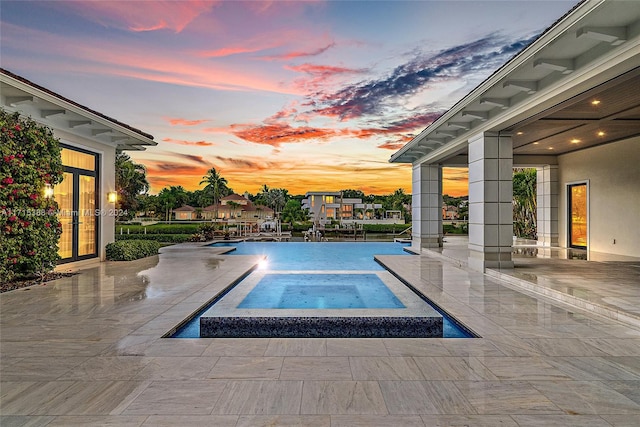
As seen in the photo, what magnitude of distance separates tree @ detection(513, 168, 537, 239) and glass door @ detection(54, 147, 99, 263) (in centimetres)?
1908

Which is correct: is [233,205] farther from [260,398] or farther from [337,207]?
[260,398]

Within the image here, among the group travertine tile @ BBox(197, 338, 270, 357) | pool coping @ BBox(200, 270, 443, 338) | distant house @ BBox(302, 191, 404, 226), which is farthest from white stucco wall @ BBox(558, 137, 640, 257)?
distant house @ BBox(302, 191, 404, 226)

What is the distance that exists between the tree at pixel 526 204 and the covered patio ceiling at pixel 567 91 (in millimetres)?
7681

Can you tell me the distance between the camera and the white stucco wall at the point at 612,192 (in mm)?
10727

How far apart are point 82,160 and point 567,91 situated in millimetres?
11348

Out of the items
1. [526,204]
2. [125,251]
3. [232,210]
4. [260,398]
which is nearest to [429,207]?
[526,204]

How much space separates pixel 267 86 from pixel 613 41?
1260 centimetres

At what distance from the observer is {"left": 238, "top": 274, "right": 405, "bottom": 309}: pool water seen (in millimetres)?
6098

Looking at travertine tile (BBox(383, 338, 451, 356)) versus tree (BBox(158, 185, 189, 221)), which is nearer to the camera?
travertine tile (BBox(383, 338, 451, 356))

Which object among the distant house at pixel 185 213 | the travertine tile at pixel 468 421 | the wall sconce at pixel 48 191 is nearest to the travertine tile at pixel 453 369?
the travertine tile at pixel 468 421

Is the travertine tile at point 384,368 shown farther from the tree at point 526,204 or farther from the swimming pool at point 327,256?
A: the tree at point 526,204

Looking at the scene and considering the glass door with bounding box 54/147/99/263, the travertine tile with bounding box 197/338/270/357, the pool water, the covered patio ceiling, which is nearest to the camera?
the travertine tile with bounding box 197/338/270/357

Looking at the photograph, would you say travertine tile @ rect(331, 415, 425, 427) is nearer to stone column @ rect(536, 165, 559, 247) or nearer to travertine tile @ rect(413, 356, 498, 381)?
travertine tile @ rect(413, 356, 498, 381)

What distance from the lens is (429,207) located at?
45.0 feet
